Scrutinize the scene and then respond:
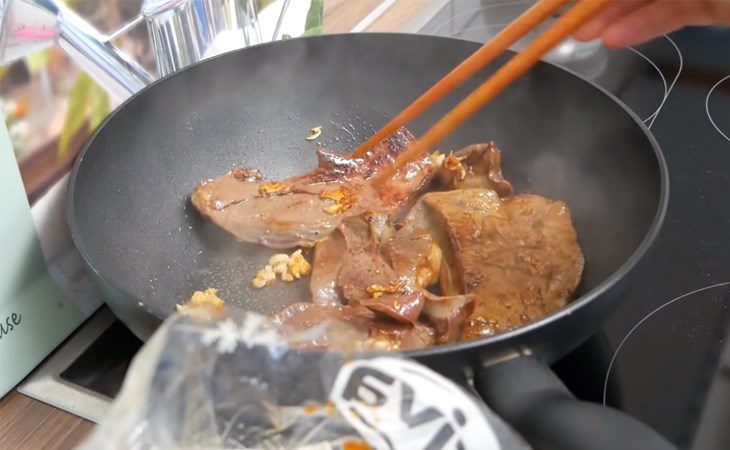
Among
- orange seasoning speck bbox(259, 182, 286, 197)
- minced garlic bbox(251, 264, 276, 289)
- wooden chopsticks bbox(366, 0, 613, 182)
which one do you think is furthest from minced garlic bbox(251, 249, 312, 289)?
wooden chopsticks bbox(366, 0, 613, 182)

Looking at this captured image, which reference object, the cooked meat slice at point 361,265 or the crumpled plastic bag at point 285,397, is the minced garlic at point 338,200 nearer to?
the cooked meat slice at point 361,265

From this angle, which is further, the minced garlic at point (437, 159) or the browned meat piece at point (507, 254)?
the minced garlic at point (437, 159)

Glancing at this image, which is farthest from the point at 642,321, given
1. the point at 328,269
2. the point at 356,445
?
the point at 356,445

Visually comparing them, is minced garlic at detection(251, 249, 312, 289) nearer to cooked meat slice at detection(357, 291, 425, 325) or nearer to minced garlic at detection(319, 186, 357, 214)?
minced garlic at detection(319, 186, 357, 214)

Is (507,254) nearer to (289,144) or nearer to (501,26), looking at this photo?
(289,144)

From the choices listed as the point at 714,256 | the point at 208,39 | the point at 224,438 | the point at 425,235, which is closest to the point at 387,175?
the point at 425,235

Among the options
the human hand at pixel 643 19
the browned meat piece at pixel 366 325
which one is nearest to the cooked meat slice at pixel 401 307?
the browned meat piece at pixel 366 325
